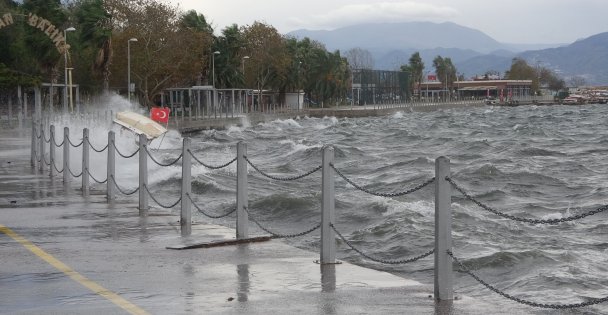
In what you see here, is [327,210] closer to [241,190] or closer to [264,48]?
[241,190]

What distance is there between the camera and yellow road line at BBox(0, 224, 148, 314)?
8695 mm

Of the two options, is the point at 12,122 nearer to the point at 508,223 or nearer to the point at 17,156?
the point at 17,156

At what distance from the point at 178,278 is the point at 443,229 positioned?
275 centimetres

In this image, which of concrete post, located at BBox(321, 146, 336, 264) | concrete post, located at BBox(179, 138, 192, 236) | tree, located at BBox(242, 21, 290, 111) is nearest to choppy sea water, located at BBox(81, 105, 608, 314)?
concrete post, located at BBox(321, 146, 336, 264)

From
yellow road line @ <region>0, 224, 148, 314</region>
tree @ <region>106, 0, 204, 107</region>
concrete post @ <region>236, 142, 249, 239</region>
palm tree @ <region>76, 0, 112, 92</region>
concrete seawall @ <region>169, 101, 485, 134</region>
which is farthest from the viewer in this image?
tree @ <region>106, 0, 204, 107</region>

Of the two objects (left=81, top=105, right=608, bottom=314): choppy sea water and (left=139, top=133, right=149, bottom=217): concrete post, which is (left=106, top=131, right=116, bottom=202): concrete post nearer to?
(left=81, top=105, right=608, bottom=314): choppy sea water

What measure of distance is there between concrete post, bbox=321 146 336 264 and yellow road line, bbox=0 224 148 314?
2.47 meters

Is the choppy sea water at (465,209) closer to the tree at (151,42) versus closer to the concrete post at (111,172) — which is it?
the concrete post at (111,172)

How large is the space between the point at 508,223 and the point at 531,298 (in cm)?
741

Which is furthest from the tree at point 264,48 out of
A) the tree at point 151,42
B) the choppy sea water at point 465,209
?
the choppy sea water at point 465,209

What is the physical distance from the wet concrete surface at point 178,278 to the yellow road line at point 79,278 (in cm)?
4

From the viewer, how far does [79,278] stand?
10.1m

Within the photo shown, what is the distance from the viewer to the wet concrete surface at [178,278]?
28.7 ft

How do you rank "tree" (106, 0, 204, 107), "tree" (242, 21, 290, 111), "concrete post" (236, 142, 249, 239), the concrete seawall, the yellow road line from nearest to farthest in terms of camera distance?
the yellow road line → "concrete post" (236, 142, 249, 239) → the concrete seawall → "tree" (106, 0, 204, 107) → "tree" (242, 21, 290, 111)
